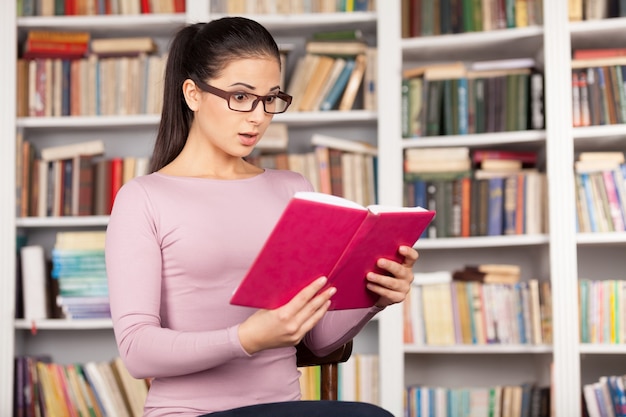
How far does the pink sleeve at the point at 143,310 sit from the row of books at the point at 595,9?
2.01 meters

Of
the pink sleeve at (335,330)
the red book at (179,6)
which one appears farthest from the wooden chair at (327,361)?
the red book at (179,6)

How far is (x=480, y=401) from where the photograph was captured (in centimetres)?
294

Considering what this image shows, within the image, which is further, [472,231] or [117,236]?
[472,231]

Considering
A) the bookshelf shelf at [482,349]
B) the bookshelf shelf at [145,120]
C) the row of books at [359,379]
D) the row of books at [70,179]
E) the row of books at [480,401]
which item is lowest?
the row of books at [480,401]

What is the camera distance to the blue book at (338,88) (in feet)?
10.0

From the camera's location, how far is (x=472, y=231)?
A: 2969 mm

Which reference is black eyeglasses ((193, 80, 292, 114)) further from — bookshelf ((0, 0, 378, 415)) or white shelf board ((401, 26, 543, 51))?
white shelf board ((401, 26, 543, 51))

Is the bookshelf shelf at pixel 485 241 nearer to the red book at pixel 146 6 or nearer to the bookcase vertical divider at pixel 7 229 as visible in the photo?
the red book at pixel 146 6

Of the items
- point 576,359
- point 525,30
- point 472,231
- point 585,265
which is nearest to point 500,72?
point 525,30

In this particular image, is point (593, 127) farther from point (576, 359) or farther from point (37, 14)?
point (37, 14)

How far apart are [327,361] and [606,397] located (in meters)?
1.62

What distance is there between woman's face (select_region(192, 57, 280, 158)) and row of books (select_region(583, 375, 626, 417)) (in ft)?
6.12

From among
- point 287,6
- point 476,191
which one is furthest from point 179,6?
point 476,191

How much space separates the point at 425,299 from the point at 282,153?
0.78 metres
